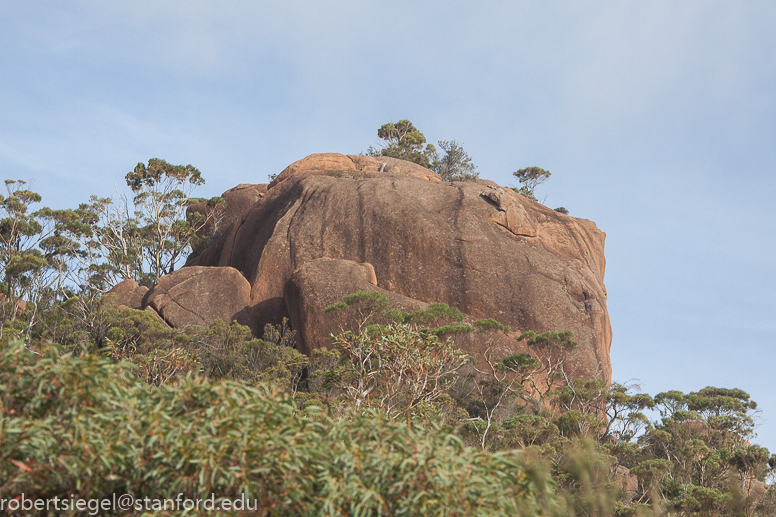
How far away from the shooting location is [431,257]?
103 feet

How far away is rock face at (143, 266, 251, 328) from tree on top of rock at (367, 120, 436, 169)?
26.4m

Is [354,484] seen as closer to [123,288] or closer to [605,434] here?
[605,434]

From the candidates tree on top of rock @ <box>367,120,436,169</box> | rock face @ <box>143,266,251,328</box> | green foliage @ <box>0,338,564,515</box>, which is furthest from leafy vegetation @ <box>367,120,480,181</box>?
green foliage @ <box>0,338,564,515</box>

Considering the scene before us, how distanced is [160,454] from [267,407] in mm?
888

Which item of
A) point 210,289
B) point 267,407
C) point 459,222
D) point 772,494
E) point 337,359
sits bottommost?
point 772,494

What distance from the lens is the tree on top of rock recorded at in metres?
55.6

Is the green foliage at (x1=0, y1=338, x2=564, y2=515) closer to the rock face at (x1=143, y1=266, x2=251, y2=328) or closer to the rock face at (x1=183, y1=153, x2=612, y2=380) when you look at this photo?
the rock face at (x1=183, y1=153, x2=612, y2=380)

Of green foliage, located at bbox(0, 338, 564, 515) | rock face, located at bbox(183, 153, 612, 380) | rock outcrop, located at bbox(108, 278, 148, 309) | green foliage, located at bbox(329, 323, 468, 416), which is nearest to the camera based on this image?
green foliage, located at bbox(0, 338, 564, 515)

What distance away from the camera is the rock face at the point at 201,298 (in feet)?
98.3

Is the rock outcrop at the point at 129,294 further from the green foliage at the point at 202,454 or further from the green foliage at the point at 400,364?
the green foliage at the point at 202,454

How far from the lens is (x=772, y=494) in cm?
1931

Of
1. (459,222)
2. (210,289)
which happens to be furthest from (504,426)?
(210,289)

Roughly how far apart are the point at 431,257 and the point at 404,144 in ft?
92.5

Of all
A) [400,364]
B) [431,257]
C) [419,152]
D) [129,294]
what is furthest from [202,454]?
[419,152]
